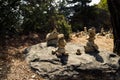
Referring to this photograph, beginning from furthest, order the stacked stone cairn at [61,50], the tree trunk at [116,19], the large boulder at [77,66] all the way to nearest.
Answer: the tree trunk at [116,19]
the stacked stone cairn at [61,50]
the large boulder at [77,66]

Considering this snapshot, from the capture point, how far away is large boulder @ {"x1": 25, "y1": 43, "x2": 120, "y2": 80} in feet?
27.1

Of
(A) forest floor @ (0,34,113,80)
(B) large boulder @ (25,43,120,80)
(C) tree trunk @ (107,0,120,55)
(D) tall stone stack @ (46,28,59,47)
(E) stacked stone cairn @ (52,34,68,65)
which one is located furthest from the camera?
(C) tree trunk @ (107,0,120,55)

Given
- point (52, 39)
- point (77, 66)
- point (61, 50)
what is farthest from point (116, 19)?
point (77, 66)

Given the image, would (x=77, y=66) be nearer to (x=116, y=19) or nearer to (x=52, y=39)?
(x=52, y=39)

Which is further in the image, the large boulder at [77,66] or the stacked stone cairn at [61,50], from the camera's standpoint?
the stacked stone cairn at [61,50]

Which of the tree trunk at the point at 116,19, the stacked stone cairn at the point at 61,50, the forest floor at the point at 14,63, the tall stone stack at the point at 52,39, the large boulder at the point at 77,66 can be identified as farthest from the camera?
the tree trunk at the point at 116,19

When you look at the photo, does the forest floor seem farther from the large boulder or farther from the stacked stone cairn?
the stacked stone cairn

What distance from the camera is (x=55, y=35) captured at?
34.2ft

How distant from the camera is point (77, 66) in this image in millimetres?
8477

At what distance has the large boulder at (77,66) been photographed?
8.27m

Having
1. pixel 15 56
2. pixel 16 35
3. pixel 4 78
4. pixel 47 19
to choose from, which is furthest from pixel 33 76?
pixel 47 19

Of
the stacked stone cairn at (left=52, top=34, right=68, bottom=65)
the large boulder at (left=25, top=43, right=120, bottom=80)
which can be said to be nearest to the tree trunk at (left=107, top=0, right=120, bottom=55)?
the large boulder at (left=25, top=43, right=120, bottom=80)

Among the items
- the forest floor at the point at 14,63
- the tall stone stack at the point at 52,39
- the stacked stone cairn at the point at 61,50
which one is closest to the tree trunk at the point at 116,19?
the tall stone stack at the point at 52,39

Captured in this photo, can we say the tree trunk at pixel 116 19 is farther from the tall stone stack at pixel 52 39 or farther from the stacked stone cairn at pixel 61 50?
the stacked stone cairn at pixel 61 50
